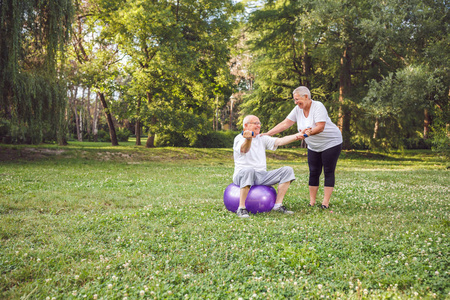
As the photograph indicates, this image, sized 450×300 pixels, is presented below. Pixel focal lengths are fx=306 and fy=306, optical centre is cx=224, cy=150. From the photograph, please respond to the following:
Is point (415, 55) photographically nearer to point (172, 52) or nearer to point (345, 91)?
point (345, 91)

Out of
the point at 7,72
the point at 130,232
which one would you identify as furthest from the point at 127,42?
the point at 130,232

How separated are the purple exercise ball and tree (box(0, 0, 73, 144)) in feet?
44.3

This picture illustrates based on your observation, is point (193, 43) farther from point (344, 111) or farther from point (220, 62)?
point (344, 111)

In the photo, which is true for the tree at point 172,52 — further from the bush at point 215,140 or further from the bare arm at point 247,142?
the bare arm at point 247,142

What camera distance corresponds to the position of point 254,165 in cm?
669

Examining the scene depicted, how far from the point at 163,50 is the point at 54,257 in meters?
20.1

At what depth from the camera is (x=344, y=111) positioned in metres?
26.5

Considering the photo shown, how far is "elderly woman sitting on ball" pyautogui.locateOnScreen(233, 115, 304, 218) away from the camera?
6.26 m

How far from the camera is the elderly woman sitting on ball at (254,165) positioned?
20.5 feet

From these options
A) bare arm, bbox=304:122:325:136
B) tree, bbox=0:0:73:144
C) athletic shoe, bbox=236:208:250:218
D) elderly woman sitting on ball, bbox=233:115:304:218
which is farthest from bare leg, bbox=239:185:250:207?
tree, bbox=0:0:73:144

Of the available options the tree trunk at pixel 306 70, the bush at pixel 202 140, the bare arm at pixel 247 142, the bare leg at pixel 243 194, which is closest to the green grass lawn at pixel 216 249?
the bare leg at pixel 243 194

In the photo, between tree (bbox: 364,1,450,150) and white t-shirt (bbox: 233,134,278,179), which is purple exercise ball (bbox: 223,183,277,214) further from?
tree (bbox: 364,1,450,150)

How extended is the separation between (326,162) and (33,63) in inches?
641

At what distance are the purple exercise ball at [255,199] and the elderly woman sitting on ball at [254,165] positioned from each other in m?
0.16
